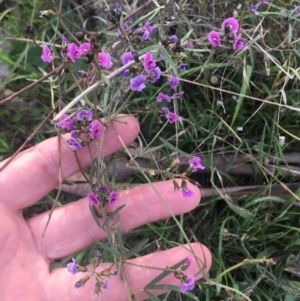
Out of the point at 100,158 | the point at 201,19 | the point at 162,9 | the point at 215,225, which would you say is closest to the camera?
the point at 100,158

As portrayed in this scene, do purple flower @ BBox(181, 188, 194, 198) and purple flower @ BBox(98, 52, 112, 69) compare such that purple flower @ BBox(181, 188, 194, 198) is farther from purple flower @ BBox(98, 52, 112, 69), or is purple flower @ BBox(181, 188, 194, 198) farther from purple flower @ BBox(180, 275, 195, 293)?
purple flower @ BBox(98, 52, 112, 69)

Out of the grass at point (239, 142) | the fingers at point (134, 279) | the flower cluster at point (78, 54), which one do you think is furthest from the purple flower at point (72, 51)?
the fingers at point (134, 279)

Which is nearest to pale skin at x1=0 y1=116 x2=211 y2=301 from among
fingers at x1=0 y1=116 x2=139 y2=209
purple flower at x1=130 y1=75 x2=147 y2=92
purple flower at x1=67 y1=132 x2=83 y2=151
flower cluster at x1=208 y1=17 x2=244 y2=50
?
fingers at x1=0 y1=116 x2=139 y2=209

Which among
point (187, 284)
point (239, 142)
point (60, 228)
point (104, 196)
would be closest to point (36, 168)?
point (60, 228)

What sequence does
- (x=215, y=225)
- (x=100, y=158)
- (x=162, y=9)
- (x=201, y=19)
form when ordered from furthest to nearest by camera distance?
(x=215, y=225)
(x=201, y=19)
(x=162, y=9)
(x=100, y=158)

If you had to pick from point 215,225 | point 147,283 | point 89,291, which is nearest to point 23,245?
point 89,291

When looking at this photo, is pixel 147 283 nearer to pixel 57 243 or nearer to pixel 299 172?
pixel 57 243
